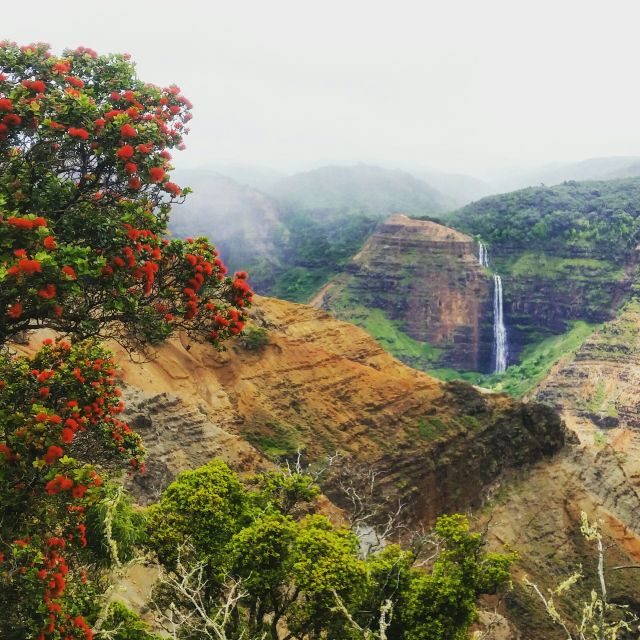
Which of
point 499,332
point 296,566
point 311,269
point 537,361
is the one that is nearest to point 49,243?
point 296,566

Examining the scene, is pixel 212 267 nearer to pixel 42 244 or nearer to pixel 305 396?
pixel 42 244

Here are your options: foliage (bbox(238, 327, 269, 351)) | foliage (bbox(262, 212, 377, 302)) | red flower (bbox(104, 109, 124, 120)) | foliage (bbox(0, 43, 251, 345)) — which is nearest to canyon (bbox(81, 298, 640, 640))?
foliage (bbox(238, 327, 269, 351))

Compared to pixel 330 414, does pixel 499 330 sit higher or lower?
lower

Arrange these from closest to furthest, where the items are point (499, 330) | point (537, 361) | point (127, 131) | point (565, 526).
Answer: point (127, 131), point (565, 526), point (537, 361), point (499, 330)

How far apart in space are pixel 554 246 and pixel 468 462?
94139mm

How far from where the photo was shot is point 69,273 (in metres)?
9.76

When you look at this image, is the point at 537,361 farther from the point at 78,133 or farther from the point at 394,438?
the point at 78,133

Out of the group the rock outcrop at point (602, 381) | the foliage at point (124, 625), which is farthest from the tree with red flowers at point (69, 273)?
the rock outcrop at point (602, 381)

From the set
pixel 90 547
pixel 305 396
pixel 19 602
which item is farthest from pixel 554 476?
pixel 19 602

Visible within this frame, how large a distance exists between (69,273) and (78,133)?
8.51ft

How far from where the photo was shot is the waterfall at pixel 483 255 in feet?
418

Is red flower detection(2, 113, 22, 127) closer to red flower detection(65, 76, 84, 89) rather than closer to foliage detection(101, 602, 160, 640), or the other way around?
red flower detection(65, 76, 84, 89)

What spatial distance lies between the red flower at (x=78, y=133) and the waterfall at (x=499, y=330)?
11705cm

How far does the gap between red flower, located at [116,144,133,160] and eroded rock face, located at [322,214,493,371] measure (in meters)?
111
